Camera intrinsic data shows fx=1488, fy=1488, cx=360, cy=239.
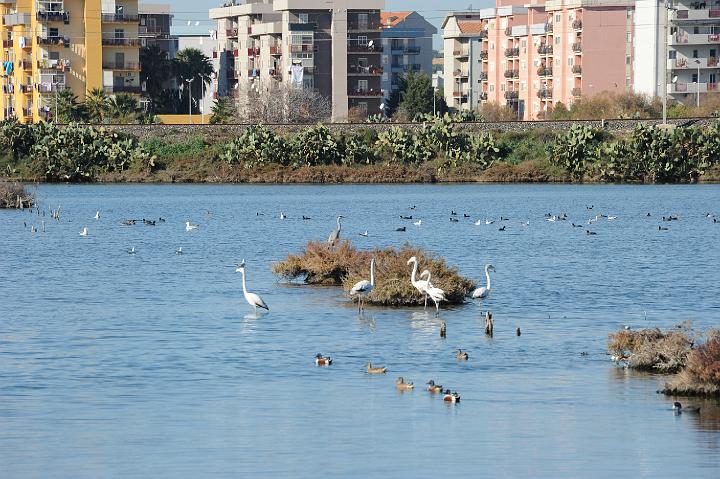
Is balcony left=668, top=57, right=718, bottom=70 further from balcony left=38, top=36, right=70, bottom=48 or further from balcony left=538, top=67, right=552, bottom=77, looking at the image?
balcony left=38, top=36, right=70, bottom=48

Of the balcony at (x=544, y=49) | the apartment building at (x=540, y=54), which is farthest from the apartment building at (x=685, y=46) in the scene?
the balcony at (x=544, y=49)

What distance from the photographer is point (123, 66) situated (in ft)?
431

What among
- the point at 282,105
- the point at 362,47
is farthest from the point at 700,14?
the point at 282,105

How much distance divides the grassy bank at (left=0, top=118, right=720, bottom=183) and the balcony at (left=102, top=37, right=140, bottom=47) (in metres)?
28.7

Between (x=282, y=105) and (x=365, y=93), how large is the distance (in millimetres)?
18098

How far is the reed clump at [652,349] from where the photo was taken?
80.1ft

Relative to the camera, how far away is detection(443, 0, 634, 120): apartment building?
460ft

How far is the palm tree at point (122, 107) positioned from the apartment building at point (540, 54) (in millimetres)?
38503

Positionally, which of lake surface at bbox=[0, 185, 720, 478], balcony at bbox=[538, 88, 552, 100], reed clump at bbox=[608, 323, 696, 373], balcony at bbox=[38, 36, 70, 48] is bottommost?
lake surface at bbox=[0, 185, 720, 478]

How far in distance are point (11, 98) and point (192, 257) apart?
3587 inches

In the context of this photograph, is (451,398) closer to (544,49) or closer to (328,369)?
(328,369)

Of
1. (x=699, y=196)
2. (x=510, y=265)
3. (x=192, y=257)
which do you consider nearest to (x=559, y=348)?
(x=510, y=265)

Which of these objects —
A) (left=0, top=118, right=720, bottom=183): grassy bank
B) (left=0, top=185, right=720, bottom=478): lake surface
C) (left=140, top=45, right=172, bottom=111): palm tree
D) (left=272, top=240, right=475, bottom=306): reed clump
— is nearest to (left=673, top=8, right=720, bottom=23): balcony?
(left=0, top=118, right=720, bottom=183): grassy bank

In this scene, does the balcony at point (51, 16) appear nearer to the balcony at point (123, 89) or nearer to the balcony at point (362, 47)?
the balcony at point (123, 89)
